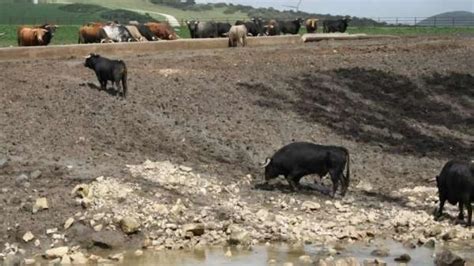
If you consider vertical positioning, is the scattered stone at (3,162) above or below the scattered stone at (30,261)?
above

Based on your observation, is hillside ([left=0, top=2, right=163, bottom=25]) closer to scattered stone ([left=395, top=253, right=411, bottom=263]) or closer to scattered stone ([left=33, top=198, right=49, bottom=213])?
scattered stone ([left=33, top=198, right=49, bottom=213])

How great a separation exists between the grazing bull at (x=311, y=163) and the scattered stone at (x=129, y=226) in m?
3.87

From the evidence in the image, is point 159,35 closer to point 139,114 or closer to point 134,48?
point 134,48

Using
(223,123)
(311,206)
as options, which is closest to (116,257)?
(311,206)

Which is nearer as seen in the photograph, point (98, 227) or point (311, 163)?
point (98, 227)

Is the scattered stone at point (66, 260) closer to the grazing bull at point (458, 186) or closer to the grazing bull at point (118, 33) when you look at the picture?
the grazing bull at point (458, 186)

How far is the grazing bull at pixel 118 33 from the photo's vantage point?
4111cm

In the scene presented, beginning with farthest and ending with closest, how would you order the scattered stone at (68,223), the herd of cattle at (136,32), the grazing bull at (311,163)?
1. the herd of cattle at (136,32)
2. the grazing bull at (311,163)
3. the scattered stone at (68,223)

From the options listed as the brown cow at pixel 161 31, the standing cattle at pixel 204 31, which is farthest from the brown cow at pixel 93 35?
the standing cattle at pixel 204 31

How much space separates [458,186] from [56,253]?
6739 mm

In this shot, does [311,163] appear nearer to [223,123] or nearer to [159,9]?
[223,123]

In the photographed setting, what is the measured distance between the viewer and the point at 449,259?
49.0 feet

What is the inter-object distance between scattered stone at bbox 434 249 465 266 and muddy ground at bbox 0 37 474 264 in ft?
7.41

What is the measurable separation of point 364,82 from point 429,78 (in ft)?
8.65
